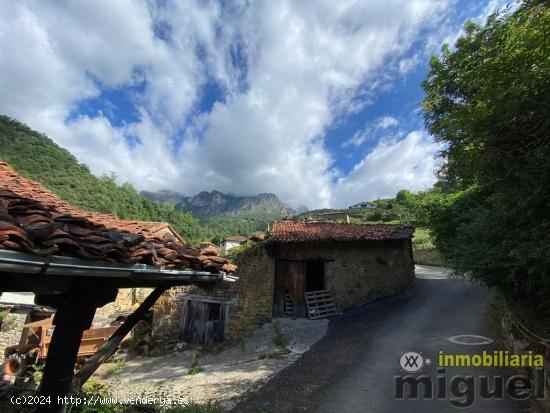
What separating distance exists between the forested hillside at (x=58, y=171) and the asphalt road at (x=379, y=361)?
1581 inches

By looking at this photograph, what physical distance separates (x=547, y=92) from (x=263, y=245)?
10623mm

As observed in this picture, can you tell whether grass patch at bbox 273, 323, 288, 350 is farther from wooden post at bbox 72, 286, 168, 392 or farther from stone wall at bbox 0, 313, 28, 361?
stone wall at bbox 0, 313, 28, 361

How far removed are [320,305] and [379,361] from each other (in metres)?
6.04

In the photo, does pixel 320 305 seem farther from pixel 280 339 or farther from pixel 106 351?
pixel 106 351

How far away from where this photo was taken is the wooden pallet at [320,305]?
13521 millimetres

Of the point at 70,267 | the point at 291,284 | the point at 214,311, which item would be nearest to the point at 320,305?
the point at 291,284

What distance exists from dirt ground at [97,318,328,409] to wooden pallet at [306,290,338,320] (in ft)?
1.99

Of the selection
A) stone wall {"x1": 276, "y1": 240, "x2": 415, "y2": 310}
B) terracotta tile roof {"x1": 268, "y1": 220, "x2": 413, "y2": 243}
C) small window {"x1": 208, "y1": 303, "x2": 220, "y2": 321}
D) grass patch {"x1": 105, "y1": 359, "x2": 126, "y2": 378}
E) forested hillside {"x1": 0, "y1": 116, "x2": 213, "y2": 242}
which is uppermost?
forested hillside {"x1": 0, "y1": 116, "x2": 213, "y2": 242}

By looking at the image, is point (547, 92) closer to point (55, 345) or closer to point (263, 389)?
point (55, 345)

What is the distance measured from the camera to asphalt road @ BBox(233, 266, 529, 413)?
233 inches

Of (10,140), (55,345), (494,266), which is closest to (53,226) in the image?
(55,345)

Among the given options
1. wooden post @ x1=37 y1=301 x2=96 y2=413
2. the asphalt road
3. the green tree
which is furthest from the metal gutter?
the green tree

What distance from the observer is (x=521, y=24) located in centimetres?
539

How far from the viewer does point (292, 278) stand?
13992 millimetres
